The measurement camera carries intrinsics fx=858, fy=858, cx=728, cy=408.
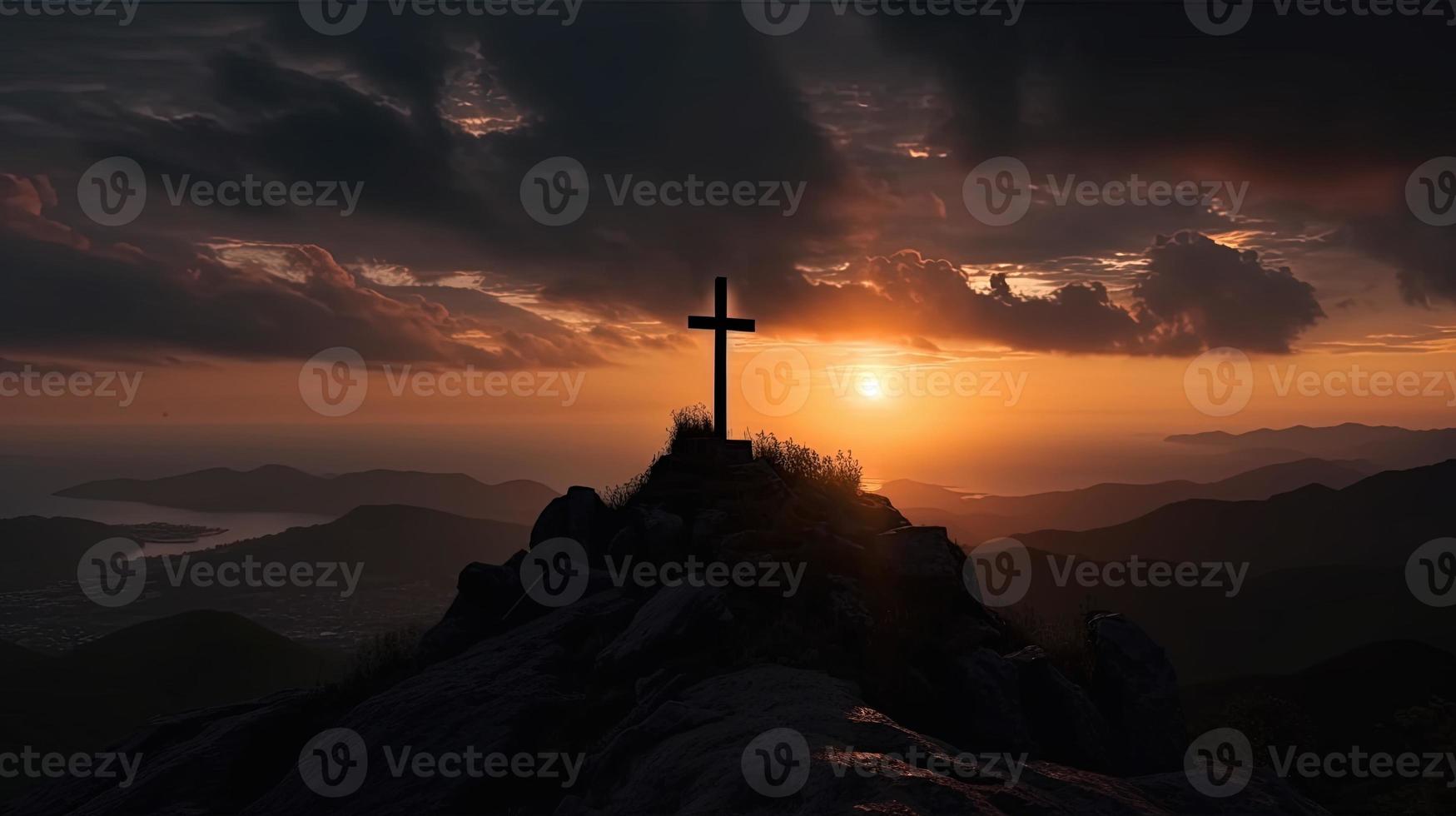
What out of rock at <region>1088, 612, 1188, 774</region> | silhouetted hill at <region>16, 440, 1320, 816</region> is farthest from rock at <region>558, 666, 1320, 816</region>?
rock at <region>1088, 612, 1188, 774</region>

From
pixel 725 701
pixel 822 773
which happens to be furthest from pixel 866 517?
pixel 822 773

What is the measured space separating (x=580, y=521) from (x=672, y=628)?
7587mm

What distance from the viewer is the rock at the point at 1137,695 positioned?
603 inches

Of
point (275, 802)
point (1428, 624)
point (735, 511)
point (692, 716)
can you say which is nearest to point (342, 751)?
point (275, 802)

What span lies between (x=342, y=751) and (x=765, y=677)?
7.41m

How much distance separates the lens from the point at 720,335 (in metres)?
23.8

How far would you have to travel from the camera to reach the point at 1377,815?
3053 cm

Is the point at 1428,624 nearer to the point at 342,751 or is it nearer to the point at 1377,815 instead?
the point at 1377,815

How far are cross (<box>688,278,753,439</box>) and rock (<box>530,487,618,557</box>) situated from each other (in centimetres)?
403

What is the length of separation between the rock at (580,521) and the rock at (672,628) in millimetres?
6280

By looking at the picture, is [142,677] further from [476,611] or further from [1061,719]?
[1061,719]

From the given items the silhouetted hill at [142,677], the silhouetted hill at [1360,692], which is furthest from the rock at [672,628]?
the silhouetted hill at [142,677]

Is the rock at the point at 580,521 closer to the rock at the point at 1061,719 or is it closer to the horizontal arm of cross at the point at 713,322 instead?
the horizontal arm of cross at the point at 713,322

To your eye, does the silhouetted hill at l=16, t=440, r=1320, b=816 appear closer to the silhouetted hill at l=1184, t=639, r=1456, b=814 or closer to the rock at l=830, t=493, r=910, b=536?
the rock at l=830, t=493, r=910, b=536
